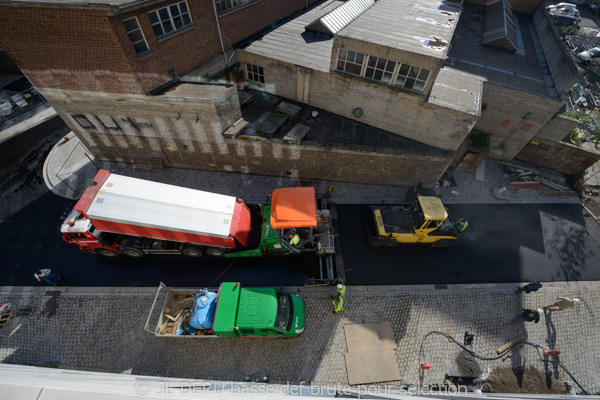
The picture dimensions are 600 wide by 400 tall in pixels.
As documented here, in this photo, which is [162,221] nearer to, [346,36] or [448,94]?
[346,36]

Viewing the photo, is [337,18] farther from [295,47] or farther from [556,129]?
[556,129]

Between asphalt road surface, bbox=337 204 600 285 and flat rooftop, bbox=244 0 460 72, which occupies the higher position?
flat rooftop, bbox=244 0 460 72

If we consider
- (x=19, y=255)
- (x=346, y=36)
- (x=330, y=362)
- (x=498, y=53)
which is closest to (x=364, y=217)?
(x=330, y=362)

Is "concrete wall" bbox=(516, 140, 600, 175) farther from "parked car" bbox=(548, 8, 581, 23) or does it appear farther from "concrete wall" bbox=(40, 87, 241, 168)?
"parked car" bbox=(548, 8, 581, 23)

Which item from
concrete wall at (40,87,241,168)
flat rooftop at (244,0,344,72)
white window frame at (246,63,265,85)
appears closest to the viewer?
concrete wall at (40,87,241,168)

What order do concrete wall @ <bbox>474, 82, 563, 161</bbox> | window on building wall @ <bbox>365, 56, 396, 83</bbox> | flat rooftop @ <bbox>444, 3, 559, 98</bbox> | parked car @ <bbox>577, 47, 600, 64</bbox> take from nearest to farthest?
window on building wall @ <bbox>365, 56, 396, 83</bbox>, concrete wall @ <bbox>474, 82, 563, 161</bbox>, flat rooftop @ <bbox>444, 3, 559, 98</bbox>, parked car @ <bbox>577, 47, 600, 64</bbox>

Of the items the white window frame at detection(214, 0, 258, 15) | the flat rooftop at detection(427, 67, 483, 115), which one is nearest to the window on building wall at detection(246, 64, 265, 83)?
the white window frame at detection(214, 0, 258, 15)

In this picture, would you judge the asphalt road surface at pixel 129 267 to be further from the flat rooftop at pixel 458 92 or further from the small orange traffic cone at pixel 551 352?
the flat rooftop at pixel 458 92

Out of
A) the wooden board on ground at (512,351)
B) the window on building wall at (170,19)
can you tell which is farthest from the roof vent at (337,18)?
the wooden board on ground at (512,351)
